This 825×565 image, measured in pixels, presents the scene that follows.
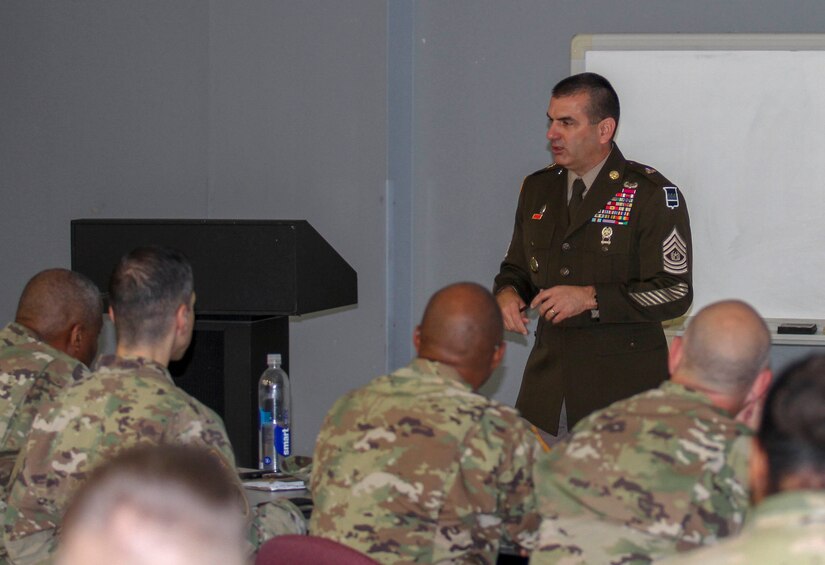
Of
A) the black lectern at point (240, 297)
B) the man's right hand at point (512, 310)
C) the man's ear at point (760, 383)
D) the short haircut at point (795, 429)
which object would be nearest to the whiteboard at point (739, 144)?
the man's right hand at point (512, 310)

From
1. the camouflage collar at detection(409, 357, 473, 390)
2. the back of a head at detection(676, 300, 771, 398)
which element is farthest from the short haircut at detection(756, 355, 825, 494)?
the camouflage collar at detection(409, 357, 473, 390)

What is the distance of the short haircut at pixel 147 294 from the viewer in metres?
2.28

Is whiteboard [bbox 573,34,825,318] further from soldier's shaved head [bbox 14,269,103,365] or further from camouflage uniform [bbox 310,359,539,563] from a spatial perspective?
camouflage uniform [bbox 310,359,539,563]

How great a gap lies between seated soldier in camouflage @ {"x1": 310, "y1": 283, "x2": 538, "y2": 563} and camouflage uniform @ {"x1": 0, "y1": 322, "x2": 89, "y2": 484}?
2.94 feet

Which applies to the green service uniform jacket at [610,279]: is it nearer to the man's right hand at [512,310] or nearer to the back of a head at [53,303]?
the man's right hand at [512,310]

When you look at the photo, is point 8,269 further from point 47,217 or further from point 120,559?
point 120,559

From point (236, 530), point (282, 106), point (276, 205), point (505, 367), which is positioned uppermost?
point (282, 106)

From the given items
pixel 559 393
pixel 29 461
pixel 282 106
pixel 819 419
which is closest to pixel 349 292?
pixel 559 393

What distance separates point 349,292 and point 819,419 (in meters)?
2.27

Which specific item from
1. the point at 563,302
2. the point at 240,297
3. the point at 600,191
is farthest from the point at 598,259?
the point at 240,297

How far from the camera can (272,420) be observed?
295 cm

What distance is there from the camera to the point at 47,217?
201 inches

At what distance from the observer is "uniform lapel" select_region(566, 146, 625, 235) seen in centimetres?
332

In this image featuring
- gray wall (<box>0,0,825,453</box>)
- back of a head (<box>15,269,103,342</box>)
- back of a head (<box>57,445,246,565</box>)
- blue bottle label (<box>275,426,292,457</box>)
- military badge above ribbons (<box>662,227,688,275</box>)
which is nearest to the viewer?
back of a head (<box>57,445,246,565</box>)
